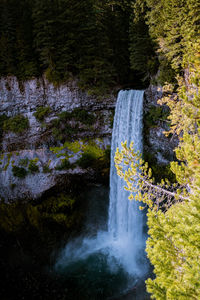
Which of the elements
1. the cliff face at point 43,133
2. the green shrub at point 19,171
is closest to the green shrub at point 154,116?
the cliff face at point 43,133

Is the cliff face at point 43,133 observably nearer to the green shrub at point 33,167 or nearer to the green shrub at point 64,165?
the green shrub at point 33,167

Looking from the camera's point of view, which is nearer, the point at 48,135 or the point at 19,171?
the point at 19,171

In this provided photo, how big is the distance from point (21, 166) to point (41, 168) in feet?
5.31

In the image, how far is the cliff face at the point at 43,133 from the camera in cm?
1434

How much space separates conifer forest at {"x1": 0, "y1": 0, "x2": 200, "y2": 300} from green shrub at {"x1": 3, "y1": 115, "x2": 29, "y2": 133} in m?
0.10

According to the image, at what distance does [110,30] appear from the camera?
1495 cm

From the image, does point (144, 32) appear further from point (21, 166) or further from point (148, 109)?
point (21, 166)

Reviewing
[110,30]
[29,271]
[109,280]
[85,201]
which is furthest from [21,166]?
[110,30]

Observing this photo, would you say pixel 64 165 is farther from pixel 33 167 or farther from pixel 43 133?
pixel 43 133

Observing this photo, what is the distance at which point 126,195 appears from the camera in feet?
42.7

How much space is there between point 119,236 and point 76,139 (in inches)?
333

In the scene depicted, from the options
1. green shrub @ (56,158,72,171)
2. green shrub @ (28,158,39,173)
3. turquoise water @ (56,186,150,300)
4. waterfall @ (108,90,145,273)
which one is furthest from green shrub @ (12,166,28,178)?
waterfall @ (108,90,145,273)

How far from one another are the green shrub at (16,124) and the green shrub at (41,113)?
950mm

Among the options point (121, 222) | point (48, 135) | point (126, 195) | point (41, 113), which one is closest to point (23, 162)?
point (48, 135)
